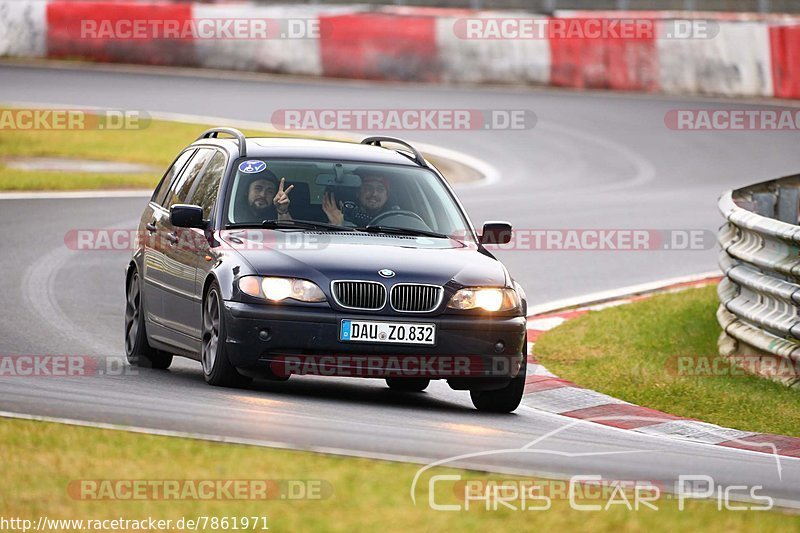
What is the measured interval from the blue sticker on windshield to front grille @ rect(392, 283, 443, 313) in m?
1.54

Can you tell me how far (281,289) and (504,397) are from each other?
1.50 m

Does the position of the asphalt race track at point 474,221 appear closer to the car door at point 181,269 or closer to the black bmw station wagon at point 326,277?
the black bmw station wagon at point 326,277

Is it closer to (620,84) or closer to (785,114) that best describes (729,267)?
(785,114)

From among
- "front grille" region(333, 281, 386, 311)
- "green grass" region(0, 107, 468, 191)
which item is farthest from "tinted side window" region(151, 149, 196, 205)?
"green grass" region(0, 107, 468, 191)

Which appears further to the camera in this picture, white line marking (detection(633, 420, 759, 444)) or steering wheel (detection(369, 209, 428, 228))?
steering wheel (detection(369, 209, 428, 228))

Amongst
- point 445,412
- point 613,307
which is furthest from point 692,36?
point 445,412

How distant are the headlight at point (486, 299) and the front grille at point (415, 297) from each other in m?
0.10

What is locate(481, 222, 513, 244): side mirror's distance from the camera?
10930 mm

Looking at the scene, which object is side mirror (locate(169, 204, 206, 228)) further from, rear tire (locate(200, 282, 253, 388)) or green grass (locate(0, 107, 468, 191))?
green grass (locate(0, 107, 468, 191))

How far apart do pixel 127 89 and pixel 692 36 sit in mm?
10246

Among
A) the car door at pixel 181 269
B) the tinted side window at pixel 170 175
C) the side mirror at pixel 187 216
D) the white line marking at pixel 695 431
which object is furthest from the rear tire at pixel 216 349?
the white line marking at pixel 695 431

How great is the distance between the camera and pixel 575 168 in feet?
83.3

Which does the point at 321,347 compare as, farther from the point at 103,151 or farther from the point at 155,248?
the point at 103,151

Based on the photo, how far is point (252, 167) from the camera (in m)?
10.8
